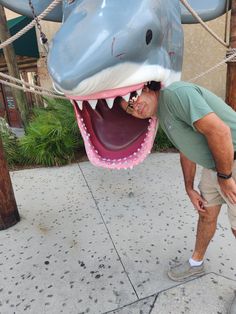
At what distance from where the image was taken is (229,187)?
148 cm

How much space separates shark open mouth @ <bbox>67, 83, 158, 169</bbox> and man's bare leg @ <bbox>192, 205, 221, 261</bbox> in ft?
2.04

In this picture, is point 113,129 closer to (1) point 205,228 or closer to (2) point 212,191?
(2) point 212,191

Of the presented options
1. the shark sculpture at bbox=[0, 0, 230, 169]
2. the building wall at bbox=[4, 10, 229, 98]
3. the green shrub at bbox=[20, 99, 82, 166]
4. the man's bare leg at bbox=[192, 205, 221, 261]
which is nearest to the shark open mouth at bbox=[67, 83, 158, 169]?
the shark sculpture at bbox=[0, 0, 230, 169]

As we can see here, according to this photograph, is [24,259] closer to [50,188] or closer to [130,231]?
[130,231]

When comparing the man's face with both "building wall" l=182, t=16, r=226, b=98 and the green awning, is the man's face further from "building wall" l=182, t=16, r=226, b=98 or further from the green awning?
the green awning

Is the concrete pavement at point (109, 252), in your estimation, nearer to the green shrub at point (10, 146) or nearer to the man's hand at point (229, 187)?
the man's hand at point (229, 187)

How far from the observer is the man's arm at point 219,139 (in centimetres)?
130

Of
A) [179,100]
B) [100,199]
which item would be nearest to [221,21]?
[100,199]

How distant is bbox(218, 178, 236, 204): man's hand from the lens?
1.47m

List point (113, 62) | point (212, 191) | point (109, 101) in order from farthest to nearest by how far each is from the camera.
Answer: point (212, 191) → point (109, 101) → point (113, 62)

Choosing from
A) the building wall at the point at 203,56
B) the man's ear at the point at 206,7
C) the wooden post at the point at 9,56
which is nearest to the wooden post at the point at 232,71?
the man's ear at the point at 206,7

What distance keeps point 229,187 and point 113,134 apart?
62cm

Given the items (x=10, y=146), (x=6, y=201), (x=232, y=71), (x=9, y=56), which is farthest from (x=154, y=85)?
(x=9, y=56)

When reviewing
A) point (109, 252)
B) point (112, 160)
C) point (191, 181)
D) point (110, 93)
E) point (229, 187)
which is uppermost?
point (110, 93)
